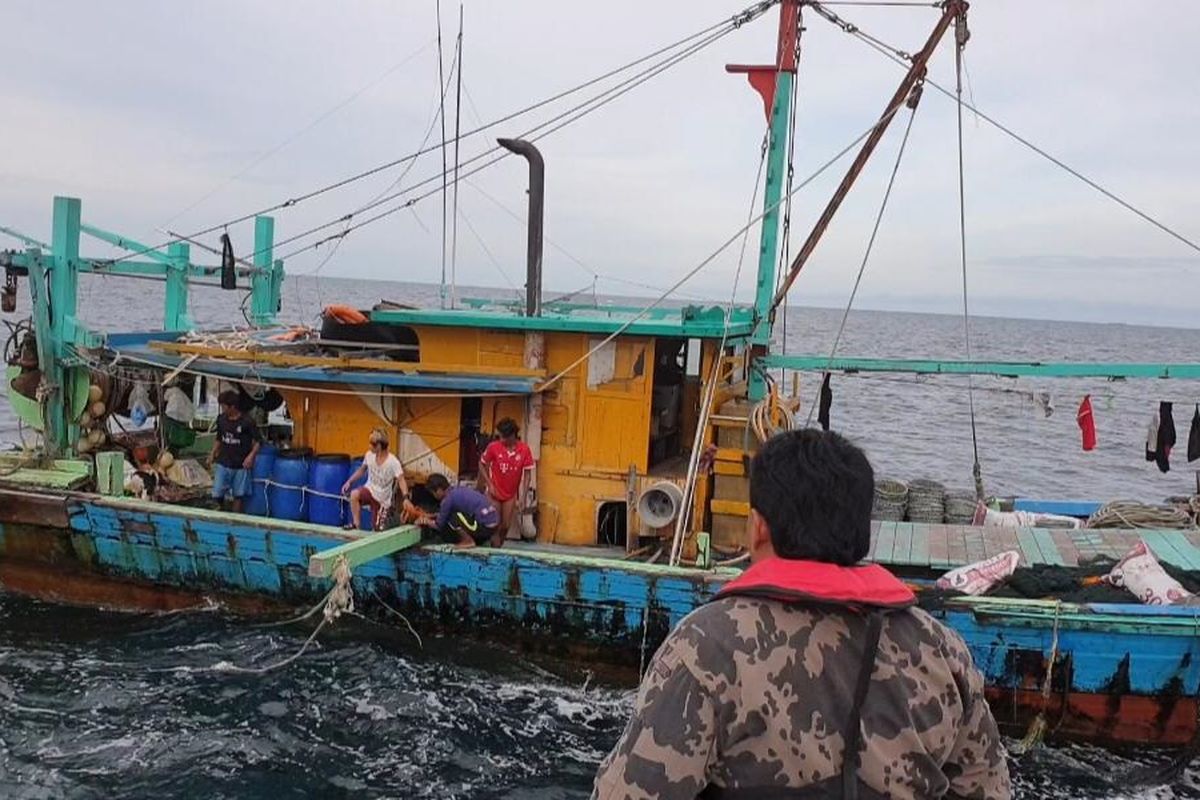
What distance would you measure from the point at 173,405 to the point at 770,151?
7.48 metres

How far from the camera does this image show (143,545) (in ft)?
36.9

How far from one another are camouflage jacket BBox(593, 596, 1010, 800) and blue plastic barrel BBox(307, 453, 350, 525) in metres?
9.38

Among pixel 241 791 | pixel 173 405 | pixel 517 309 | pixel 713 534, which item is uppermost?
pixel 517 309

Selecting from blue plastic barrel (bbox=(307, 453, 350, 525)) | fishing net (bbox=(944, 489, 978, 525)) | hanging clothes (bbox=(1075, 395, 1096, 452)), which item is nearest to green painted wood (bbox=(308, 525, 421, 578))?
blue plastic barrel (bbox=(307, 453, 350, 525))

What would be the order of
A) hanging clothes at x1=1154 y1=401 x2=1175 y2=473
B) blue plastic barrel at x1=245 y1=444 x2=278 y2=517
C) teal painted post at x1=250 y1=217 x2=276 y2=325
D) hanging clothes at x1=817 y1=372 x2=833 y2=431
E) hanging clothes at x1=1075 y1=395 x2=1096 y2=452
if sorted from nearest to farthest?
hanging clothes at x1=1154 y1=401 x2=1175 y2=473
hanging clothes at x1=817 y1=372 x2=833 y2=431
blue plastic barrel at x1=245 y1=444 x2=278 y2=517
hanging clothes at x1=1075 y1=395 x2=1096 y2=452
teal painted post at x1=250 y1=217 x2=276 y2=325

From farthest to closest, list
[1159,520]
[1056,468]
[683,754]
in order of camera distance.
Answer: [1056,468], [1159,520], [683,754]


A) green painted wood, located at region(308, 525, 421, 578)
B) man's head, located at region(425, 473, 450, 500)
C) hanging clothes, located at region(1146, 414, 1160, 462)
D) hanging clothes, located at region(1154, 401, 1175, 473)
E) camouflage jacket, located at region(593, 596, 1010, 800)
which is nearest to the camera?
camouflage jacket, located at region(593, 596, 1010, 800)

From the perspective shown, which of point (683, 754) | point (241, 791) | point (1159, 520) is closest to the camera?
point (683, 754)

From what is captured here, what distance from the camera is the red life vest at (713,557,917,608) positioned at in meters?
2.07

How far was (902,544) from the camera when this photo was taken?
33.9 feet

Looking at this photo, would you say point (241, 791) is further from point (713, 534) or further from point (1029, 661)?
point (1029, 661)

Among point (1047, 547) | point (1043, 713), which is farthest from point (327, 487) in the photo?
point (1047, 547)

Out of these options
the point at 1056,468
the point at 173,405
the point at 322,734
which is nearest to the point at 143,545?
the point at 173,405

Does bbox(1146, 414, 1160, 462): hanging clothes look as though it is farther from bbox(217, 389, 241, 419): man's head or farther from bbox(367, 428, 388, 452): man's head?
bbox(217, 389, 241, 419): man's head
